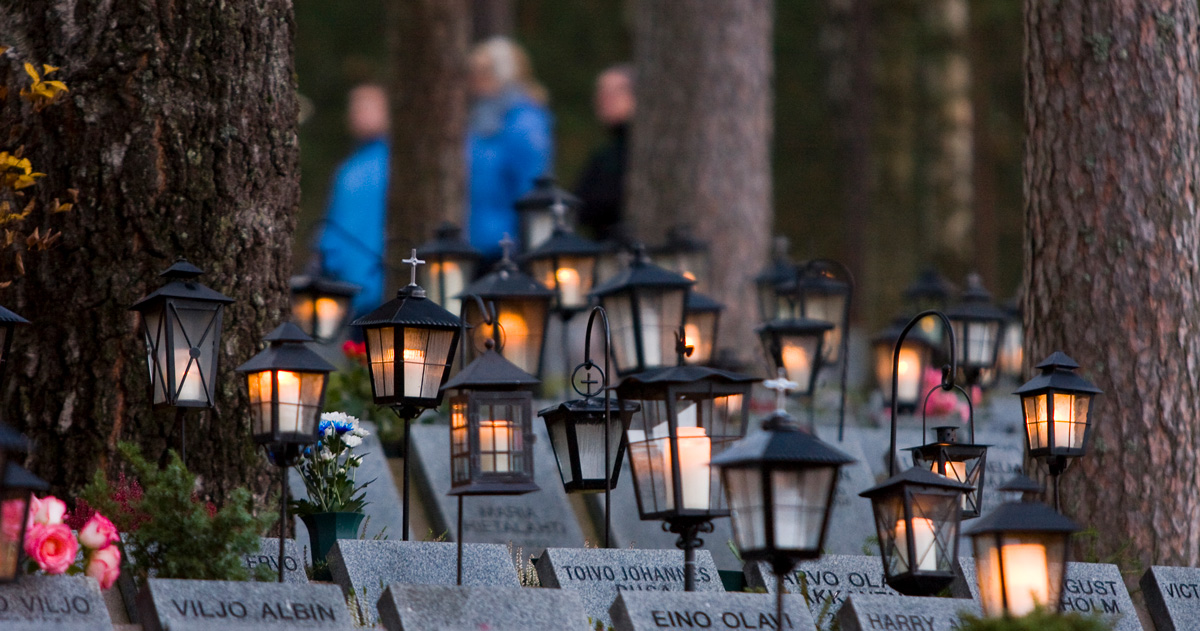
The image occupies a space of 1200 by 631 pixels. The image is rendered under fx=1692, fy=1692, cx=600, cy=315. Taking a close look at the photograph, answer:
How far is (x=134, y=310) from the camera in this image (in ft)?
21.8

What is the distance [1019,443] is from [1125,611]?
3442mm

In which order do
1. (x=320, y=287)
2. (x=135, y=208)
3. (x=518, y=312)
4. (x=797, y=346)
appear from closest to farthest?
(x=135, y=208), (x=518, y=312), (x=797, y=346), (x=320, y=287)

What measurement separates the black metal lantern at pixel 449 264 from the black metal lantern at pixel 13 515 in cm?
559

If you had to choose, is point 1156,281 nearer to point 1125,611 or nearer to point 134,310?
point 1125,611

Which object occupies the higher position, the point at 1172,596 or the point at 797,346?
the point at 797,346

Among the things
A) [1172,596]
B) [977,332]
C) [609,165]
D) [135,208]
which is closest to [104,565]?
[135,208]

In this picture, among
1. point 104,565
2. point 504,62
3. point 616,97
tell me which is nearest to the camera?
point 104,565

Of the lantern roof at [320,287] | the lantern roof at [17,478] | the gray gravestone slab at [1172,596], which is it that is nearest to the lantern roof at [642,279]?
the lantern roof at [320,287]

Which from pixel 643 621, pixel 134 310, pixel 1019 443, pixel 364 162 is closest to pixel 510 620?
pixel 643 621

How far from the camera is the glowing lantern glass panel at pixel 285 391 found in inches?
235

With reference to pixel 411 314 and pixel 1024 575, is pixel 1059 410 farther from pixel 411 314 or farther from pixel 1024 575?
pixel 411 314

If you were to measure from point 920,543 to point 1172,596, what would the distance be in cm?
203

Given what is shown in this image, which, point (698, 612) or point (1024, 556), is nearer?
point (1024, 556)

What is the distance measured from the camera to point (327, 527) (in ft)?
23.7
